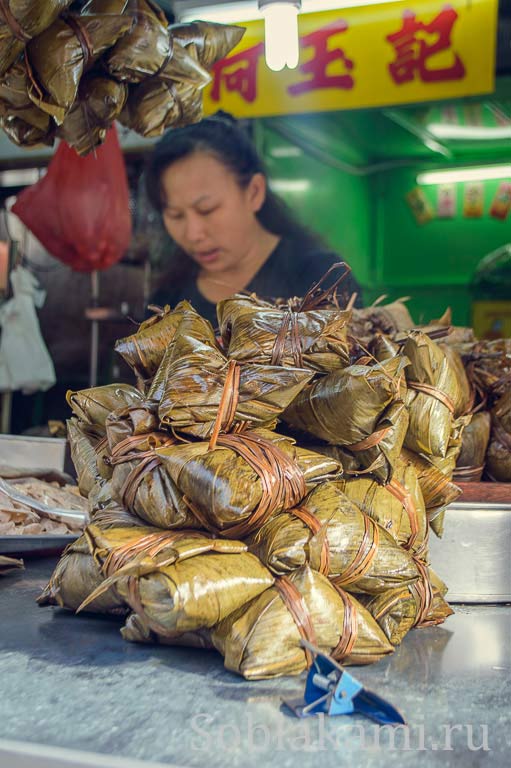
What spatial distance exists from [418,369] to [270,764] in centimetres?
95

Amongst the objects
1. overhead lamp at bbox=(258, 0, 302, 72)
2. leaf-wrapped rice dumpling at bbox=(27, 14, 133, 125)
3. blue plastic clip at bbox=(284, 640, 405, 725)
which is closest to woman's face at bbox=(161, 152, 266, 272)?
overhead lamp at bbox=(258, 0, 302, 72)

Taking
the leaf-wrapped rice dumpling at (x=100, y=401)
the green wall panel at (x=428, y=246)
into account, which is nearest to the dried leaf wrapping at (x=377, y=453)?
the leaf-wrapped rice dumpling at (x=100, y=401)

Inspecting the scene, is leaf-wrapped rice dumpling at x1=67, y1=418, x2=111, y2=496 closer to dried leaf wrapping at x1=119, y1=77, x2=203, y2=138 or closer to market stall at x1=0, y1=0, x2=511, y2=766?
Answer: market stall at x1=0, y1=0, x2=511, y2=766

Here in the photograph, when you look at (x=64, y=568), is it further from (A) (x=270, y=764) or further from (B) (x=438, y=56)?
(B) (x=438, y=56)

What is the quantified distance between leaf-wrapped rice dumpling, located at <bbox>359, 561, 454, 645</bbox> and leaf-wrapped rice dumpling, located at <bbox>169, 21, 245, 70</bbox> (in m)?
1.45

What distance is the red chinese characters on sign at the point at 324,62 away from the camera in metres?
5.18

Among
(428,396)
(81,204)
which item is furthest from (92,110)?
(81,204)

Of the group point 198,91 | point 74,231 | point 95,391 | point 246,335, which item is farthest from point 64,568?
point 74,231

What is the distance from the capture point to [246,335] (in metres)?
1.41

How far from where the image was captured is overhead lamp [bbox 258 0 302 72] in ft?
8.45

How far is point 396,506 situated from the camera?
1440 millimetres

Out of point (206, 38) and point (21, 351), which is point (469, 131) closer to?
point (21, 351)

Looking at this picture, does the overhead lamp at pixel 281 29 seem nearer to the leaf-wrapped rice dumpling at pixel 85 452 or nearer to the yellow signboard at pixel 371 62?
the leaf-wrapped rice dumpling at pixel 85 452

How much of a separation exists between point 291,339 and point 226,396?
193 mm
